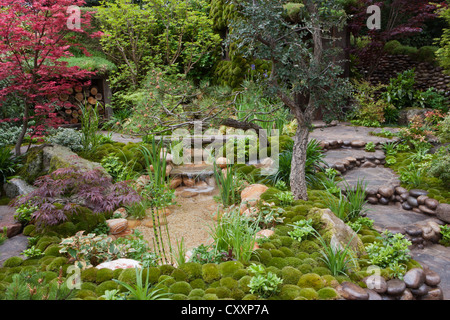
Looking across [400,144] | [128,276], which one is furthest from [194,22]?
[128,276]

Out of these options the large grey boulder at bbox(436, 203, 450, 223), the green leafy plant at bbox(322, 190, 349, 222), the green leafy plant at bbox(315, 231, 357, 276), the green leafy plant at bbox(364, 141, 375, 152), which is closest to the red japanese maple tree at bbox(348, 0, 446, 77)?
the green leafy plant at bbox(364, 141, 375, 152)

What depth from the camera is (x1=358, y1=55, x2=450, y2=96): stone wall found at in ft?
31.8

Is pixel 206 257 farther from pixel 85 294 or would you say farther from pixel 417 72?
pixel 417 72

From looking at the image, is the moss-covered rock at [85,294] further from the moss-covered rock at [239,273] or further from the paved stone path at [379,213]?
the paved stone path at [379,213]

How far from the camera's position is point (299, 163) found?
4293mm

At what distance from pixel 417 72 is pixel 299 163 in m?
8.21

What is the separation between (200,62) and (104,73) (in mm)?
2902

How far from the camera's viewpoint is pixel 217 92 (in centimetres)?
880

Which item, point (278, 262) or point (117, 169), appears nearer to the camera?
point (278, 262)

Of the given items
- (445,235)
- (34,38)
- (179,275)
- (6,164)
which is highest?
(34,38)

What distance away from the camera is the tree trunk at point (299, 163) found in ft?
13.9

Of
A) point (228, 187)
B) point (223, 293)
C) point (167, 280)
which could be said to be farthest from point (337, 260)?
point (228, 187)
